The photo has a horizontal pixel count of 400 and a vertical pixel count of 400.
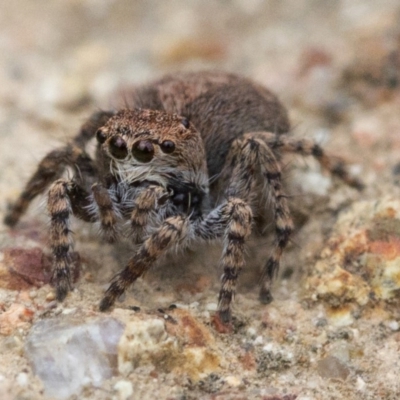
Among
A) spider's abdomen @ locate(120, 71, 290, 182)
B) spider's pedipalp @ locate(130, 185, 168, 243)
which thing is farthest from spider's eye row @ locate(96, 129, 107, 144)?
spider's abdomen @ locate(120, 71, 290, 182)

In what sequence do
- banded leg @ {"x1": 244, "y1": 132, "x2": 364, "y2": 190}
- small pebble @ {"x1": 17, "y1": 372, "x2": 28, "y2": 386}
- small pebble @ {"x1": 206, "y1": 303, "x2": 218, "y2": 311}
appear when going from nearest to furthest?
small pebble @ {"x1": 17, "y1": 372, "x2": 28, "y2": 386} → small pebble @ {"x1": 206, "y1": 303, "x2": 218, "y2": 311} → banded leg @ {"x1": 244, "y1": 132, "x2": 364, "y2": 190}

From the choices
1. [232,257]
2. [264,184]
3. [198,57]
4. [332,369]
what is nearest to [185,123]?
[264,184]

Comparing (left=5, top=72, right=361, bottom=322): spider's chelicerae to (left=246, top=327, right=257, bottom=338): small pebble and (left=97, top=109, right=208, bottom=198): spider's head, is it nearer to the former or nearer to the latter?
(left=97, top=109, right=208, bottom=198): spider's head

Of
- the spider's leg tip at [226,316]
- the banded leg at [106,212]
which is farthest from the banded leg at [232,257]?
the banded leg at [106,212]

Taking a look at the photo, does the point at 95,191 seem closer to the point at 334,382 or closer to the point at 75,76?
the point at 334,382

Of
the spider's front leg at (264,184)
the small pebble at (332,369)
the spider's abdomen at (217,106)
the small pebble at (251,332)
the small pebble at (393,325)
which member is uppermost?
the spider's abdomen at (217,106)

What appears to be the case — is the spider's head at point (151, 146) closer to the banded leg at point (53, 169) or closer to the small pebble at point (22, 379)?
the banded leg at point (53, 169)
